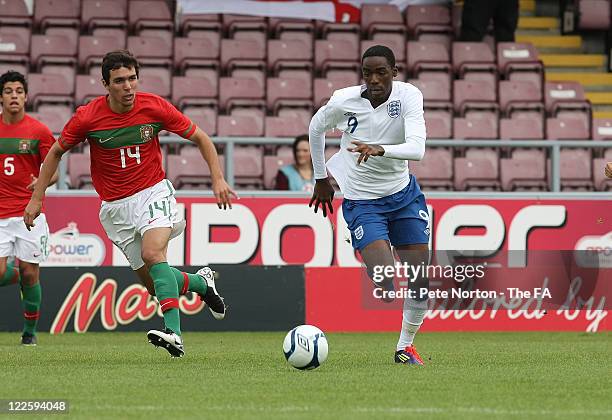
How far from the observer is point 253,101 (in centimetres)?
1716

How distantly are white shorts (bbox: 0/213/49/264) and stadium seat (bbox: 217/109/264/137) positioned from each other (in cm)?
565

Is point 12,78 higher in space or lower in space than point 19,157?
higher

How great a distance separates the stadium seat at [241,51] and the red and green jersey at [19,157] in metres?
7.49

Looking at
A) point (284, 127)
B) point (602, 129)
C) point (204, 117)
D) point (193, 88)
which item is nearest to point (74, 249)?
point (204, 117)

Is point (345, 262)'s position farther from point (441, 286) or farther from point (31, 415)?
point (31, 415)

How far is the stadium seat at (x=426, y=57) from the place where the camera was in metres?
18.3

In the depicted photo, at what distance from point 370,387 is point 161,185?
2658 mm

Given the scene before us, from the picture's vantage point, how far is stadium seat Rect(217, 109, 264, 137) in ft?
54.0

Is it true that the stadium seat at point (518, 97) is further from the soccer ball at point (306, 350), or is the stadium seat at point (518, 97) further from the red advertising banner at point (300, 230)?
the soccer ball at point (306, 350)

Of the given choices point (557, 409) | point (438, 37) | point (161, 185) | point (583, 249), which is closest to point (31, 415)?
point (557, 409)

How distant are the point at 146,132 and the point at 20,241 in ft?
8.90

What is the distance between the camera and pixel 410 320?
343 inches

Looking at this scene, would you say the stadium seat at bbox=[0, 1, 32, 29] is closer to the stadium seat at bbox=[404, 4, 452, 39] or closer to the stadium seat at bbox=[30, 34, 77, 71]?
the stadium seat at bbox=[30, 34, 77, 71]

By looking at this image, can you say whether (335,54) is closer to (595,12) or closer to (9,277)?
(595,12)
